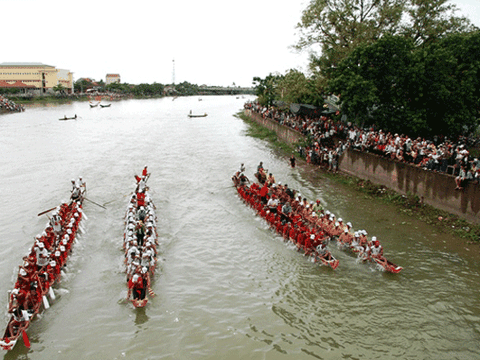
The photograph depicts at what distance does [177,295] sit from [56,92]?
115 meters

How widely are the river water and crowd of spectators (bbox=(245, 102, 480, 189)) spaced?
2746 millimetres

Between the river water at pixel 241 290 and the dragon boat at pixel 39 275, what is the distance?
1.39 ft

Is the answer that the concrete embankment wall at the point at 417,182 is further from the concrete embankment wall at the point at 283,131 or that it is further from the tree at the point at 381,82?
the concrete embankment wall at the point at 283,131

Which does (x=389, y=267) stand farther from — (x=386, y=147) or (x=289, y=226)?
(x=386, y=147)

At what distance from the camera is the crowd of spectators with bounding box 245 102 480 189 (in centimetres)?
1625

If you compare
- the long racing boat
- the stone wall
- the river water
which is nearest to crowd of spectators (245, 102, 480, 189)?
the stone wall

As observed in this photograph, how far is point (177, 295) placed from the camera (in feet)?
39.4

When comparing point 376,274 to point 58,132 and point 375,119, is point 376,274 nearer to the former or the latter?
point 375,119

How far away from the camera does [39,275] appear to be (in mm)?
11336

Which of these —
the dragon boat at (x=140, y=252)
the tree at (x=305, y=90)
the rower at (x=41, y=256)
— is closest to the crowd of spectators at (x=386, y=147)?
the tree at (x=305, y=90)

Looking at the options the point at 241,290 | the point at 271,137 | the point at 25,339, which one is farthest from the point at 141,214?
the point at 271,137

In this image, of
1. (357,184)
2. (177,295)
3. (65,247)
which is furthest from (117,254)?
(357,184)

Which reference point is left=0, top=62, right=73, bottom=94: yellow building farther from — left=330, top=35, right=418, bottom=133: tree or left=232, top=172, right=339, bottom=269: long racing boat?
left=232, top=172, right=339, bottom=269: long racing boat

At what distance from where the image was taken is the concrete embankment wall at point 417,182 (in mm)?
15680
